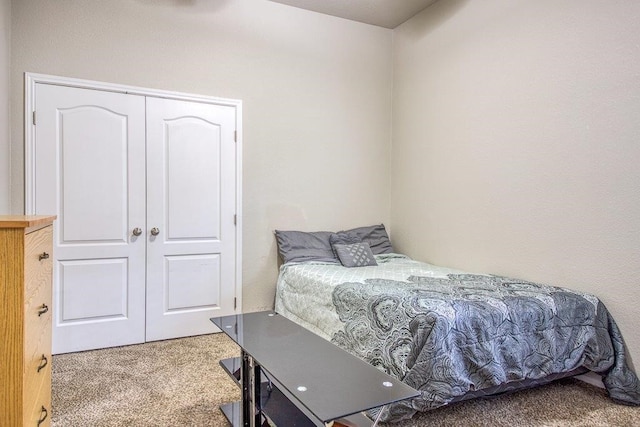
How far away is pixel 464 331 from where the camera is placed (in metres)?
2.04

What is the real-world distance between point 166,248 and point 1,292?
7.24 ft

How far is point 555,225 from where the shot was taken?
9.18ft

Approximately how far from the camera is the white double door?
3.03 meters

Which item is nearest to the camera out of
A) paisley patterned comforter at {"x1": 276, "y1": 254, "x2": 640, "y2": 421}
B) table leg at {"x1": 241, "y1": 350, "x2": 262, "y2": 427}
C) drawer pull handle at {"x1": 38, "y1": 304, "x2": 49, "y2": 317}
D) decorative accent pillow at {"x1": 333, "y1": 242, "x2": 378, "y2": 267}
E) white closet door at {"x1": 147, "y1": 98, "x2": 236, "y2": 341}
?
drawer pull handle at {"x1": 38, "y1": 304, "x2": 49, "y2": 317}

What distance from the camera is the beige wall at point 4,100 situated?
275cm

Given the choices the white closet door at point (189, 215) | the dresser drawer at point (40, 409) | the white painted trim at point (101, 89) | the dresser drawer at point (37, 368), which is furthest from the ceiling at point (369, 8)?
the dresser drawer at point (40, 409)

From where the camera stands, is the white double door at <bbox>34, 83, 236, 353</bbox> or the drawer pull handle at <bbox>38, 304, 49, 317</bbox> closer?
the drawer pull handle at <bbox>38, 304, 49, 317</bbox>

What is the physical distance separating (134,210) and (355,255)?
1.92m

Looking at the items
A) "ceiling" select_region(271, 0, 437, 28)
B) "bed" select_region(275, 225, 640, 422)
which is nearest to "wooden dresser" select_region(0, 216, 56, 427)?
"bed" select_region(275, 225, 640, 422)

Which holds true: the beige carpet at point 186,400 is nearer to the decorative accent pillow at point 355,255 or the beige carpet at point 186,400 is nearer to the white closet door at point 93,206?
the white closet door at point 93,206

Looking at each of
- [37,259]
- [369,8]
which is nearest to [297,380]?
[37,259]

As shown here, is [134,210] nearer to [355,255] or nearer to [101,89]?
[101,89]

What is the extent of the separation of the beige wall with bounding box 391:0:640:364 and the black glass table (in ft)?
6.21

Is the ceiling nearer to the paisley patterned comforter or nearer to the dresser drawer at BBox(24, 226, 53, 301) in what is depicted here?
the paisley patterned comforter
